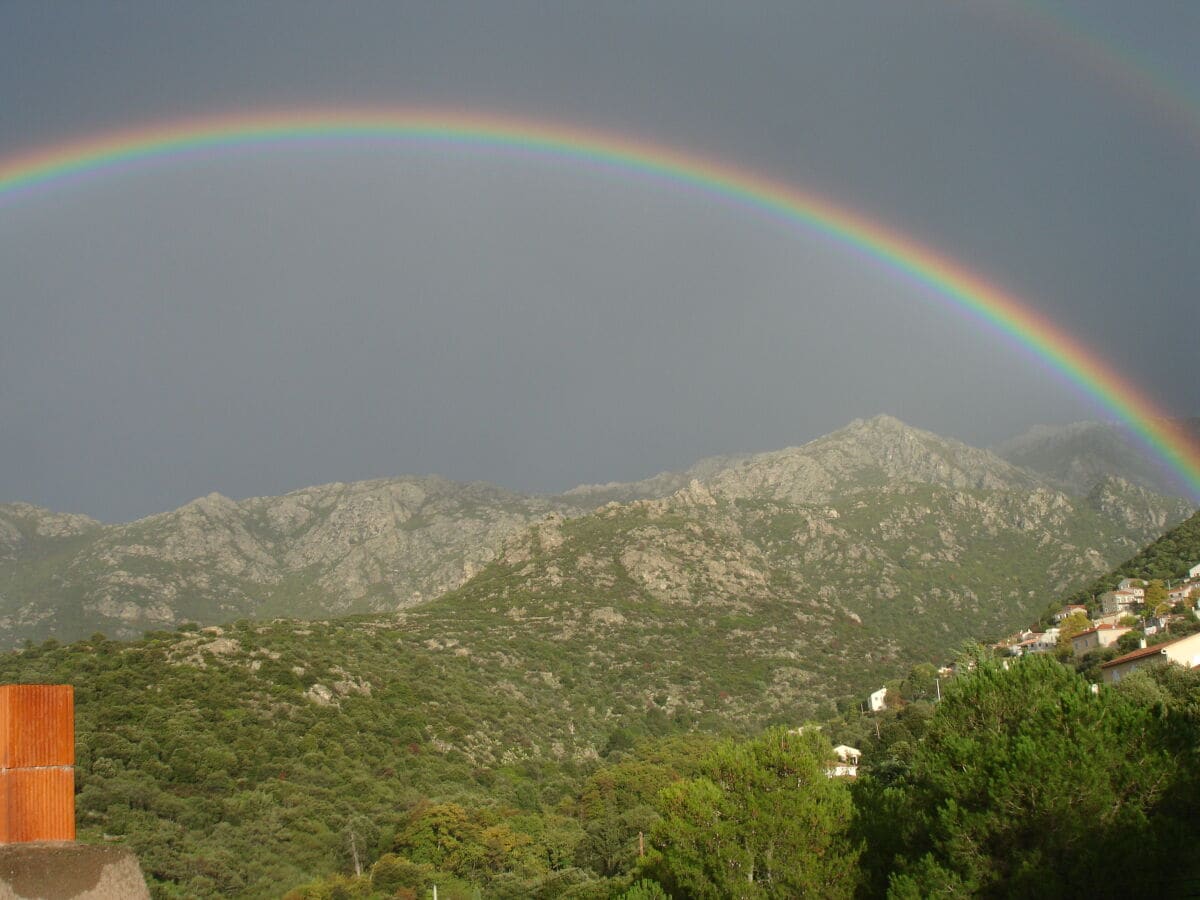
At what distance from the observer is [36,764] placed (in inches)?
168

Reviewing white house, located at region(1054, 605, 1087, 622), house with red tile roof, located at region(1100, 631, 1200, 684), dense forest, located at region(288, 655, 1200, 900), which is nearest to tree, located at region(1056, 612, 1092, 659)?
white house, located at region(1054, 605, 1087, 622)

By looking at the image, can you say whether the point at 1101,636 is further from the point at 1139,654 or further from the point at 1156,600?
the point at 1139,654

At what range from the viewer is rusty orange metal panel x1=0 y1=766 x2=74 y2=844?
165 inches

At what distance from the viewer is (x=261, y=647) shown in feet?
236

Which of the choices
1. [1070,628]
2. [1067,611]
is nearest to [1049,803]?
[1070,628]

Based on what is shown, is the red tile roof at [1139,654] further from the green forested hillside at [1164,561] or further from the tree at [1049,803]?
the tree at [1049,803]

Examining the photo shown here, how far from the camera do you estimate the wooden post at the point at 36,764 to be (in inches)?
165

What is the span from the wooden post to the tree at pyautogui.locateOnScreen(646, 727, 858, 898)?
19154 millimetres

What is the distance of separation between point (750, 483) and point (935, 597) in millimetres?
65950

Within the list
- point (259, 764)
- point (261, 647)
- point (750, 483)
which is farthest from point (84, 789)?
point (750, 483)

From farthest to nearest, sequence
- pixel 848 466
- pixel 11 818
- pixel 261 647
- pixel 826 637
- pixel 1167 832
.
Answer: pixel 848 466 < pixel 826 637 < pixel 261 647 < pixel 1167 832 < pixel 11 818

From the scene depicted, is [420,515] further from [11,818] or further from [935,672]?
[11,818]

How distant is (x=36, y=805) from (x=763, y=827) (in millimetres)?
20128

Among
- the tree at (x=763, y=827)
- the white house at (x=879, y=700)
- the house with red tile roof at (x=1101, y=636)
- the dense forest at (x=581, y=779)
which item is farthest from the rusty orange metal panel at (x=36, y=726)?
the white house at (x=879, y=700)
